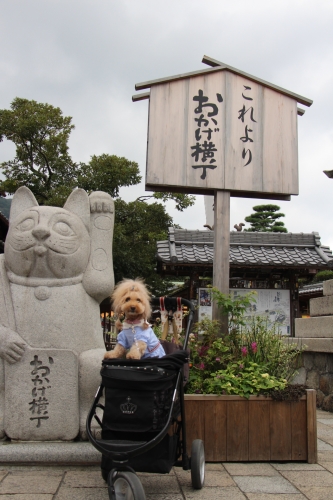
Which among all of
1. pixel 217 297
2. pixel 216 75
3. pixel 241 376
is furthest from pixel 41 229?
pixel 216 75

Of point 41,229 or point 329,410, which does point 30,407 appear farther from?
point 329,410

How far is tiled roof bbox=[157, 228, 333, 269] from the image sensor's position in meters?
10.9

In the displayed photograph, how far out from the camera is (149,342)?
3430 millimetres

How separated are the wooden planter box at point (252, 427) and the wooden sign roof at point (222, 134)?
2.51 metres

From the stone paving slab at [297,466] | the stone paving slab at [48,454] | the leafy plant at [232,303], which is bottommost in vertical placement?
the stone paving slab at [297,466]

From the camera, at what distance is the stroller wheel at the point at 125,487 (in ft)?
8.73

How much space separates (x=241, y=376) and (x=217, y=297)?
0.92 m

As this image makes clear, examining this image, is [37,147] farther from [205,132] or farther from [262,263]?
[205,132]

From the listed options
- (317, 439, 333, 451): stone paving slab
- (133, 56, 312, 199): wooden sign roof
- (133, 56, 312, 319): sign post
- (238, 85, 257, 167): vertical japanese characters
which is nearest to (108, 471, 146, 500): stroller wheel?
(317, 439, 333, 451): stone paving slab

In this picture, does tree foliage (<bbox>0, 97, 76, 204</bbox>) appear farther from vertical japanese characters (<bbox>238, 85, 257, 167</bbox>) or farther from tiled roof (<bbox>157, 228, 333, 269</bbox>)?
vertical japanese characters (<bbox>238, 85, 257, 167</bbox>)

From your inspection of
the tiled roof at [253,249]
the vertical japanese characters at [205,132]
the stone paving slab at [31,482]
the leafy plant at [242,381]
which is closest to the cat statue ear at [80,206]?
the vertical japanese characters at [205,132]

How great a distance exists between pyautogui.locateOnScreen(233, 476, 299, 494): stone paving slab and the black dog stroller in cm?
78

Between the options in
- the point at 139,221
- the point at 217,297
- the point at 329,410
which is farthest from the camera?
the point at 139,221

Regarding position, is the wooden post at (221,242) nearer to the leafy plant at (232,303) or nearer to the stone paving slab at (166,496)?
the leafy plant at (232,303)
